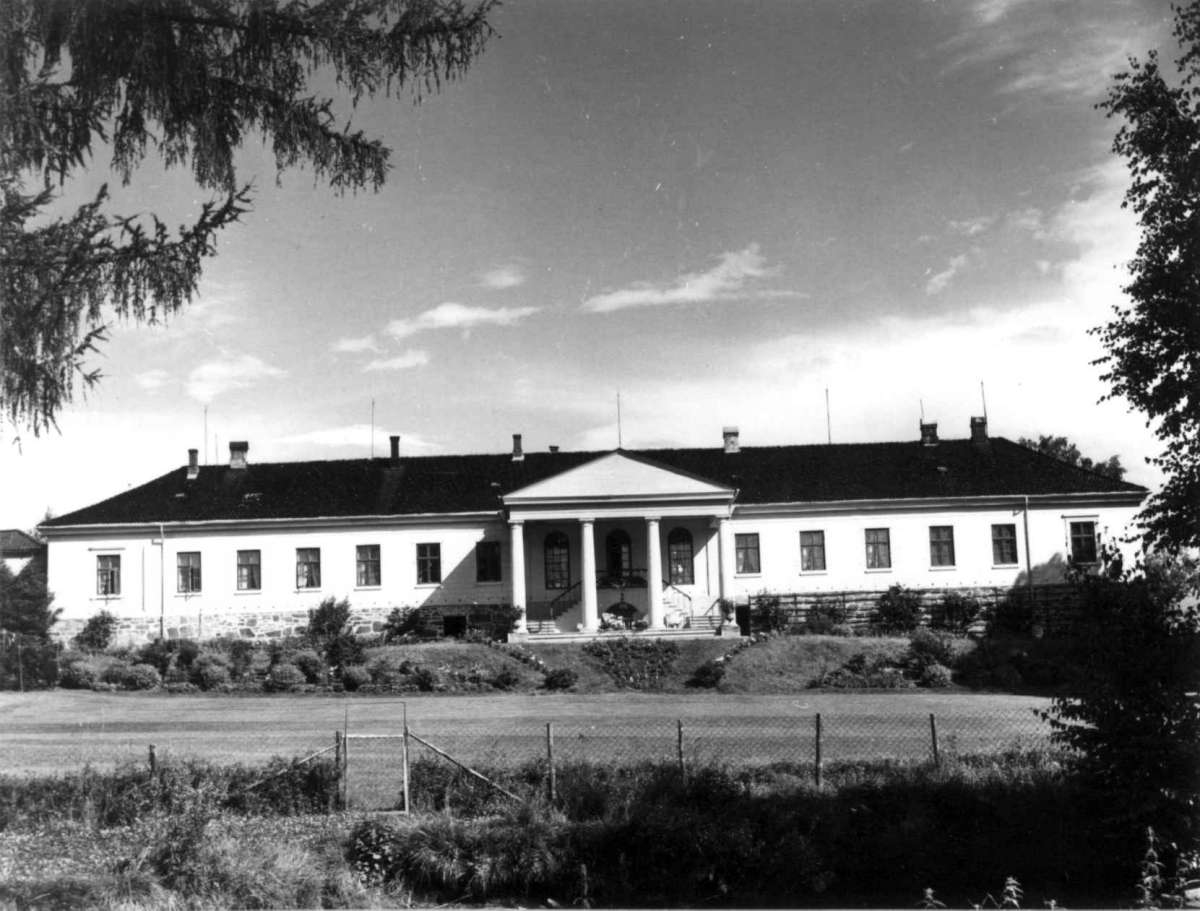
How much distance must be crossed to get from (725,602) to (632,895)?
22314 mm

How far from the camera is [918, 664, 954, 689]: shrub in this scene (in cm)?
2488

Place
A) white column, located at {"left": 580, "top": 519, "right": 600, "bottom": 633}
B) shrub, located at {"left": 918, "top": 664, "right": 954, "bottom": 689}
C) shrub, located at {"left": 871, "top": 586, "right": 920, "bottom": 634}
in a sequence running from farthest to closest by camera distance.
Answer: shrub, located at {"left": 871, "top": 586, "right": 920, "bottom": 634}, white column, located at {"left": 580, "top": 519, "right": 600, "bottom": 633}, shrub, located at {"left": 918, "top": 664, "right": 954, "bottom": 689}

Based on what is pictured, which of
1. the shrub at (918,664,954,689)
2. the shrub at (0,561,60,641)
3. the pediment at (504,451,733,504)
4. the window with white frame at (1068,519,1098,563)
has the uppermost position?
the pediment at (504,451,733,504)

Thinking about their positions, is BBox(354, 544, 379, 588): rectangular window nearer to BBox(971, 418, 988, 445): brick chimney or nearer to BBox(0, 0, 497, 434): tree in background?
BBox(971, 418, 988, 445): brick chimney

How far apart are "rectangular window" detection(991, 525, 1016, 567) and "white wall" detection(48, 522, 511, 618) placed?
16987mm

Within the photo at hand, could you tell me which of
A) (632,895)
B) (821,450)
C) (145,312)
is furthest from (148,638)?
(145,312)

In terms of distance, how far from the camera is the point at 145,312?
25.5 feet

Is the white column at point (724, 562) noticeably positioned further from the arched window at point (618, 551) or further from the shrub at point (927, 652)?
the shrub at point (927, 652)

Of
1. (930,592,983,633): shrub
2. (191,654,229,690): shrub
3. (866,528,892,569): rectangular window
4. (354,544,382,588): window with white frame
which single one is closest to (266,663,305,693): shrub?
(191,654,229,690): shrub

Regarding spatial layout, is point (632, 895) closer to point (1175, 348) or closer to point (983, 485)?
point (1175, 348)

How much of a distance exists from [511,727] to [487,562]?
55.9ft

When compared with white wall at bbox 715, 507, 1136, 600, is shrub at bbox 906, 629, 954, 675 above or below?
below

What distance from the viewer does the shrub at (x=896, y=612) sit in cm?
3356

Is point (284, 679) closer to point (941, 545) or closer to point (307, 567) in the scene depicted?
point (307, 567)
